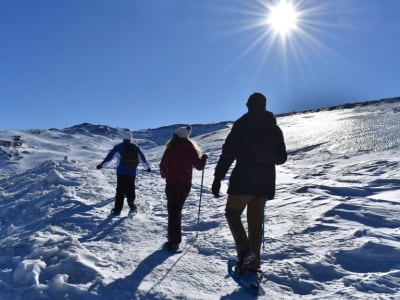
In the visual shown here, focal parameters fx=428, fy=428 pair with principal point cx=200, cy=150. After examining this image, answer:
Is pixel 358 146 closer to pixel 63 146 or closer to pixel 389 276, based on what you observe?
pixel 389 276

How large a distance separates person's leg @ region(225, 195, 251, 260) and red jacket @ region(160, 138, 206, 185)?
5.68 feet

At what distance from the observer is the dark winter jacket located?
5250 millimetres

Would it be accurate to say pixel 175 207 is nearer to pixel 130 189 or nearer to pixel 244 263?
pixel 244 263

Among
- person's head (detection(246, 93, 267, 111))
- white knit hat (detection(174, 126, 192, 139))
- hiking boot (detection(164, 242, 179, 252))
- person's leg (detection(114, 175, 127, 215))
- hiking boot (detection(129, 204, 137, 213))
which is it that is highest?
person's head (detection(246, 93, 267, 111))

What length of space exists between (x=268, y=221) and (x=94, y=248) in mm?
3336

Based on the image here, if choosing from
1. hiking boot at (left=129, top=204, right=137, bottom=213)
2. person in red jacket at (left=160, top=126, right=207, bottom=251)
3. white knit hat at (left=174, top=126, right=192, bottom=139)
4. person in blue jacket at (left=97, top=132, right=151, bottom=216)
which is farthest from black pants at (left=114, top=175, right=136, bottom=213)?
white knit hat at (left=174, top=126, right=192, bottom=139)

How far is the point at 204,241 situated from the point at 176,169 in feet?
4.53

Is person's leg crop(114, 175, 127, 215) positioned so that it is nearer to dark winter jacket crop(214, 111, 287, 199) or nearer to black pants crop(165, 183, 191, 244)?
black pants crop(165, 183, 191, 244)

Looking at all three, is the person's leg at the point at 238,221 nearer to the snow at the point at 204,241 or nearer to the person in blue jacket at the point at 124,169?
the snow at the point at 204,241

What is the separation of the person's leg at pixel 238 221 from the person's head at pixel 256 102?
1112 mm

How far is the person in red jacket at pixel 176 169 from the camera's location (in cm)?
698

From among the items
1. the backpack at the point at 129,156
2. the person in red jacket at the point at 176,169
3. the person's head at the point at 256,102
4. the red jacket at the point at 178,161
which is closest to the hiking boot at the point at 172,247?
the person in red jacket at the point at 176,169

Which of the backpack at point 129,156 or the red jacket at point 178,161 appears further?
the backpack at point 129,156

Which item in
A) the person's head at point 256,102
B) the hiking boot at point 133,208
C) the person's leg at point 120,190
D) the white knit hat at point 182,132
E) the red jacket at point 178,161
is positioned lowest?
the hiking boot at point 133,208
